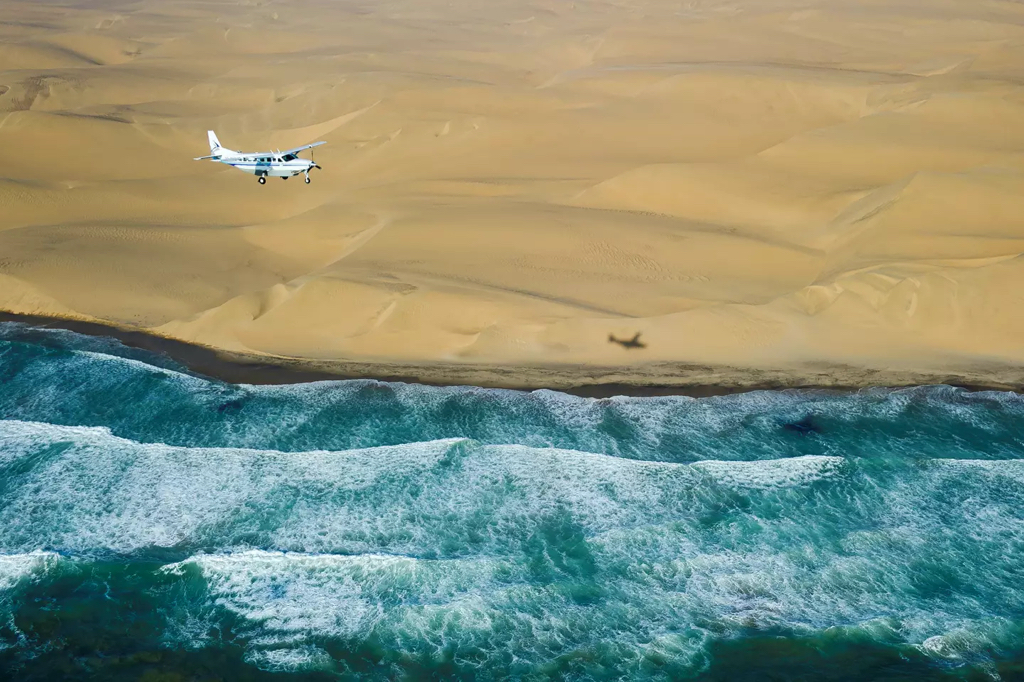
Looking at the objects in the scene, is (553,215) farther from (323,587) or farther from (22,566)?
(22,566)

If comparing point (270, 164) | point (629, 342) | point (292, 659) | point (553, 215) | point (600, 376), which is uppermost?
point (270, 164)

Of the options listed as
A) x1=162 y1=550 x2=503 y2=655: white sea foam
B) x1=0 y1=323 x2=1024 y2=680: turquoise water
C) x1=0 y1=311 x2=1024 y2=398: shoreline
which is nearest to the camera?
x1=0 y1=323 x2=1024 y2=680: turquoise water

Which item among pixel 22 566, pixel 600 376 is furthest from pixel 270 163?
pixel 22 566

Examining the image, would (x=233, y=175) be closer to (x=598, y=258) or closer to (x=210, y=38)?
(x=598, y=258)

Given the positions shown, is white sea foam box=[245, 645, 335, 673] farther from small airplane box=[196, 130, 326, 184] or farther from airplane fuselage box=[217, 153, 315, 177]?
airplane fuselage box=[217, 153, 315, 177]

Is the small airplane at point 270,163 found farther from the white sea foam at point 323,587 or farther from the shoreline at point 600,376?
the white sea foam at point 323,587

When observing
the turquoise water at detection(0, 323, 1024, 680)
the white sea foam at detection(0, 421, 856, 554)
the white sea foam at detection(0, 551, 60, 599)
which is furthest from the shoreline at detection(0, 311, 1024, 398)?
the white sea foam at detection(0, 551, 60, 599)
